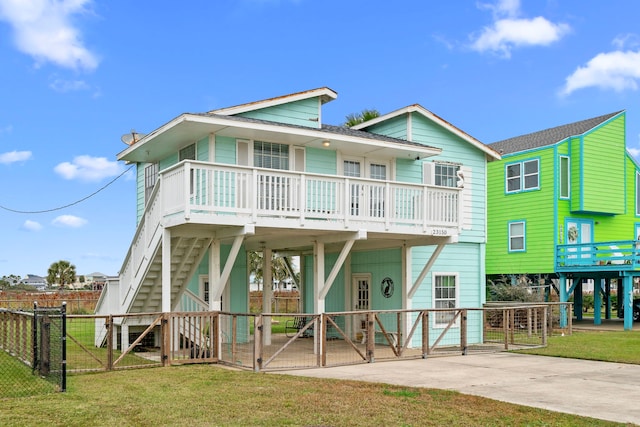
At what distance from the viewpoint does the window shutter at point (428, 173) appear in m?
20.7

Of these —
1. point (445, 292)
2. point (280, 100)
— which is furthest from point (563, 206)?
point (280, 100)

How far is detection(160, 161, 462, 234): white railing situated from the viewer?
14234 millimetres

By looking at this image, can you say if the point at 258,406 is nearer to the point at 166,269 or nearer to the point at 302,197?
the point at 166,269

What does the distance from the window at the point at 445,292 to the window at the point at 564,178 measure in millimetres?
9947

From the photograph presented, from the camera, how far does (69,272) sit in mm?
56906

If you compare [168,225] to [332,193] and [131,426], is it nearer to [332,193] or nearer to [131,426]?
[332,193]

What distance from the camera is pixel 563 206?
28719 mm

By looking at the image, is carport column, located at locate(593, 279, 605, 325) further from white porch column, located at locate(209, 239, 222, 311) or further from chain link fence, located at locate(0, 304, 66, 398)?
chain link fence, located at locate(0, 304, 66, 398)

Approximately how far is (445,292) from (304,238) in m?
6.03

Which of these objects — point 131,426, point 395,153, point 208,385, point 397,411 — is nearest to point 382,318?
point 395,153

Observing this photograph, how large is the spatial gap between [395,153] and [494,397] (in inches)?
387

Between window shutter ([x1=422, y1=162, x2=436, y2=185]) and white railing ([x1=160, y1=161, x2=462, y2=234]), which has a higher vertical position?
window shutter ([x1=422, y1=162, x2=436, y2=185])

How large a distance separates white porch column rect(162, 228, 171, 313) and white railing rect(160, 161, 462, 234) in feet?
1.94

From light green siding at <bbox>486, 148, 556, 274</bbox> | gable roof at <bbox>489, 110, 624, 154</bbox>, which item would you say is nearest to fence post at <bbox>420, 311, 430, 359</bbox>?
light green siding at <bbox>486, 148, 556, 274</bbox>
